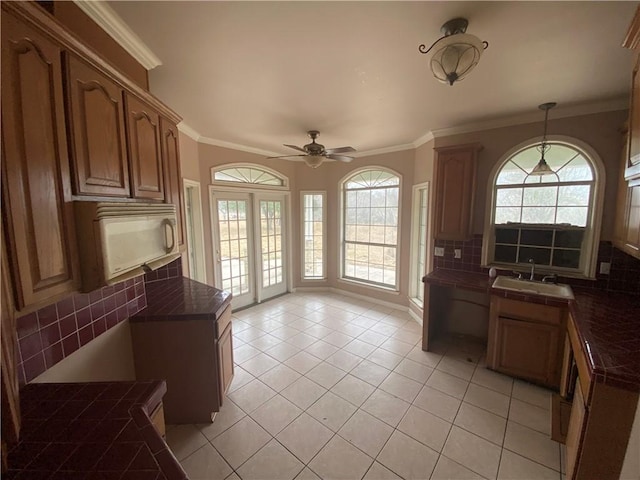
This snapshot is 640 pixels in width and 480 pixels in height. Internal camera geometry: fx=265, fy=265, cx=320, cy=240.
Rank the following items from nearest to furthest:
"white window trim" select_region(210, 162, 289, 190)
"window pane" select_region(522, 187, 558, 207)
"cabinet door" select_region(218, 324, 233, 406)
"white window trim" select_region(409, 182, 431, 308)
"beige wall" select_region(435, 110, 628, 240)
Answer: "cabinet door" select_region(218, 324, 233, 406)
"beige wall" select_region(435, 110, 628, 240)
"window pane" select_region(522, 187, 558, 207)
"white window trim" select_region(210, 162, 289, 190)
"white window trim" select_region(409, 182, 431, 308)

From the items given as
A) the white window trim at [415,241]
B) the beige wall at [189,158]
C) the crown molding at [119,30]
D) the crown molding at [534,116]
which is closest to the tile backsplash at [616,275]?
the crown molding at [534,116]

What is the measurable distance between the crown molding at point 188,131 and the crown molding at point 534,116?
119 inches

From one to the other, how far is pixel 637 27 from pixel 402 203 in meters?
2.88

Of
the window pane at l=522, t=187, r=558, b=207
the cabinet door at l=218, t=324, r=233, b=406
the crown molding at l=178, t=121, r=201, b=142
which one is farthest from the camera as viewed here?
the crown molding at l=178, t=121, r=201, b=142

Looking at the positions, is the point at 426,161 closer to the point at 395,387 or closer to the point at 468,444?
the point at 395,387

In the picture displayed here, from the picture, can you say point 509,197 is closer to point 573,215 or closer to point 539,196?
point 539,196

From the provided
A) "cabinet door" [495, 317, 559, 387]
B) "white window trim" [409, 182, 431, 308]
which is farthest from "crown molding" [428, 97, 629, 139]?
"cabinet door" [495, 317, 559, 387]

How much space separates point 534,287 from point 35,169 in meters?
3.85

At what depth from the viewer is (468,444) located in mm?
1901

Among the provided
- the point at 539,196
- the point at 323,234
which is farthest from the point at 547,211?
the point at 323,234

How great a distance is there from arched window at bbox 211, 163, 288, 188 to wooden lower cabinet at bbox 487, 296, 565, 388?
3655 millimetres

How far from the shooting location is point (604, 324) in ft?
6.17

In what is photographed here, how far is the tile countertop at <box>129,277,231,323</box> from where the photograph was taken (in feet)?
6.43

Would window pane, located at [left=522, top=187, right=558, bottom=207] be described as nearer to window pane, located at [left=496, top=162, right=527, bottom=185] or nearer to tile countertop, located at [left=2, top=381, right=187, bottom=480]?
window pane, located at [left=496, top=162, right=527, bottom=185]
